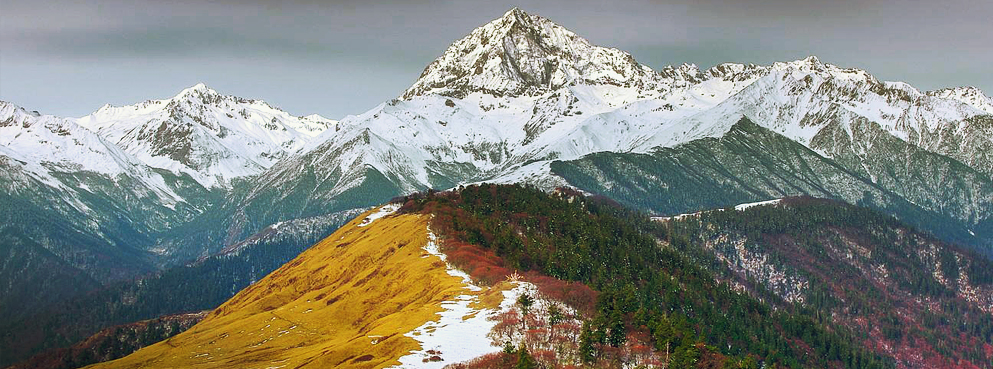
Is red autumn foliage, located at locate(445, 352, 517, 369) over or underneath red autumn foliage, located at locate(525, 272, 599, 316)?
underneath

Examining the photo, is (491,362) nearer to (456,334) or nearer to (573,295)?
(456,334)

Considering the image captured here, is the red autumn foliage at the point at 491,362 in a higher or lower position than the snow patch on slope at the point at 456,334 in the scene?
lower

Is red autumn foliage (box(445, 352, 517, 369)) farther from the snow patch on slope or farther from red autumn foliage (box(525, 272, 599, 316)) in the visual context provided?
red autumn foliage (box(525, 272, 599, 316))

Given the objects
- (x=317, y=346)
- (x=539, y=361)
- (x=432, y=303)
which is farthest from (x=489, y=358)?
(x=317, y=346)

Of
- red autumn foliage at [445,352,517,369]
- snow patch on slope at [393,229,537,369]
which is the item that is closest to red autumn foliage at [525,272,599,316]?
snow patch on slope at [393,229,537,369]

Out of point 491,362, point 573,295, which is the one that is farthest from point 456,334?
point 573,295

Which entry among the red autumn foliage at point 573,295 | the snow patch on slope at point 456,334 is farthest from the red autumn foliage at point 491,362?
the red autumn foliage at point 573,295

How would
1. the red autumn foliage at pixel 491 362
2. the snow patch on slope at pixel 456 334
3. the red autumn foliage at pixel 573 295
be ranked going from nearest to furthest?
the red autumn foliage at pixel 491 362 → the snow patch on slope at pixel 456 334 → the red autumn foliage at pixel 573 295

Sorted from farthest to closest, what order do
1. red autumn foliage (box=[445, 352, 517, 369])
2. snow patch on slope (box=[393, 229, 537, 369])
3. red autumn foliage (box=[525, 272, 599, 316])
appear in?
red autumn foliage (box=[525, 272, 599, 316]) < snow patch on slope (box=[393, 229, 537, 369]) < red autumn foliage (box=[445, 352, 517, 369])

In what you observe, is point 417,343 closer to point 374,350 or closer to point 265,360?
point 374,350

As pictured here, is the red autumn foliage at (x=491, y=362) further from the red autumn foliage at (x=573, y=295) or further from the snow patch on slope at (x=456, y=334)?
the red autumn foliage at (x=573, y=295)

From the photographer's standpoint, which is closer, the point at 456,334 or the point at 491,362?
the point at 491,362

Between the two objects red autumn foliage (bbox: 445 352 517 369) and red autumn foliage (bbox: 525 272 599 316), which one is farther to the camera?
red autumn foliage (bbox: 525 272 599 316)
